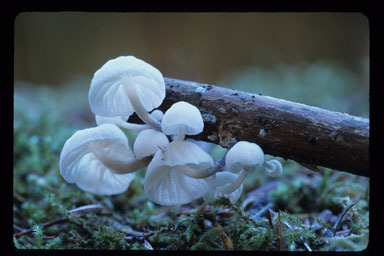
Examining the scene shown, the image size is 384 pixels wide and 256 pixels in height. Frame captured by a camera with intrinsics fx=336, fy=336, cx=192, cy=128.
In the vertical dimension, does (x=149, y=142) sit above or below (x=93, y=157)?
above

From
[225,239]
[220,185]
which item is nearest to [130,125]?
[220,185]

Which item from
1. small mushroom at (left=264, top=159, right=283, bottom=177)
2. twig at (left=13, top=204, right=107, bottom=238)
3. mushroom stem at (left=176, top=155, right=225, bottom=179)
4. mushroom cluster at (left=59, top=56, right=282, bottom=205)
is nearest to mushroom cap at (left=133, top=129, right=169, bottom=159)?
mushroom cluster at (left=59, top=56, right=282, bottom=205)

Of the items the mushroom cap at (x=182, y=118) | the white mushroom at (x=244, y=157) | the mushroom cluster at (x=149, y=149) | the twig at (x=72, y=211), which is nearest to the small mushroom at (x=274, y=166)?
the mushroom cluster at (x=149, y=149)

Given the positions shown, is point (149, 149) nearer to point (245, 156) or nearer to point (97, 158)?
point (97, 158)

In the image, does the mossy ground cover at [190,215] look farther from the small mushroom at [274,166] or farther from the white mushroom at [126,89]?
the white mushroom at [126,89]

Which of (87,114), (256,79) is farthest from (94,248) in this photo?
(256,79)
